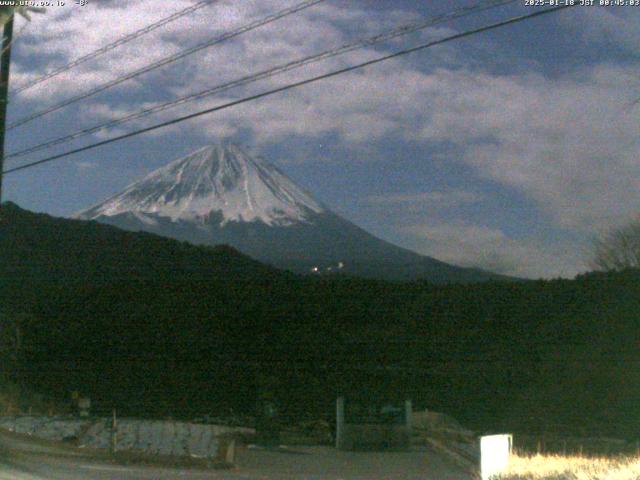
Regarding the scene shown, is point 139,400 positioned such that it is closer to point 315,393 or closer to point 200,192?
point 315,393

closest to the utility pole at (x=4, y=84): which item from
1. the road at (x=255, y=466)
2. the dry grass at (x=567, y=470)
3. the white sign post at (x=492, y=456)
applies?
the road at (x=255, y=466)

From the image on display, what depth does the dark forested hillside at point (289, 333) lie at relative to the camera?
88.1 feet

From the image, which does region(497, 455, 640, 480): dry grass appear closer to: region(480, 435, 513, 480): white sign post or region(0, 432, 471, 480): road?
region(480, 435, 513, 480): white sign post

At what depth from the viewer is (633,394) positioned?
24625 mm

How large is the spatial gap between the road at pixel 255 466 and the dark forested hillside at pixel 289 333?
23.6ft

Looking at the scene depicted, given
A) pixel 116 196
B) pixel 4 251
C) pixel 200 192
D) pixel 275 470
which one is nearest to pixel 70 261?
pixel 4 251

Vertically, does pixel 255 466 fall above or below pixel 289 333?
below

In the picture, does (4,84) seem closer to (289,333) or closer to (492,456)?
(492,456)

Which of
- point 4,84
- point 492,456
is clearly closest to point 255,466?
point 492,456

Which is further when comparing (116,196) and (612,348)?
(116,196)

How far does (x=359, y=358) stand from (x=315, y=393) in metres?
3.09

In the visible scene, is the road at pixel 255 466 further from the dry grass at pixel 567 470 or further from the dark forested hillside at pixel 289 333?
the dark forested hillside at pixel 289 333

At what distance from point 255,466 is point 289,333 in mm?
16578

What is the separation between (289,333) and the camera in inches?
1284
